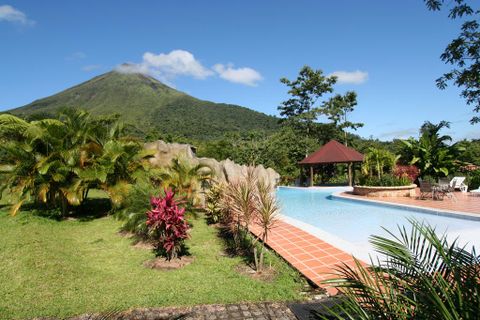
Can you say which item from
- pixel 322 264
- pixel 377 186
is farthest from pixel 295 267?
pixel 377 186

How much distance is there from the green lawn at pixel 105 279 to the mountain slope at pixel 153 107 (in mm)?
44811

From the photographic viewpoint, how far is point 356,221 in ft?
30.8

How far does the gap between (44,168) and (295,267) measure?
23.4 feet

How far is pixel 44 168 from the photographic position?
26.0 ft

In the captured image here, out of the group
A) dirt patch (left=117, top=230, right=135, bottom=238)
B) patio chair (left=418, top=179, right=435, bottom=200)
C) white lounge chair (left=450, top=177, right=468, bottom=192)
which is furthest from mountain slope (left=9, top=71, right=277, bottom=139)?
dirt patch (left=117, top=230, right=135, bottom=238)

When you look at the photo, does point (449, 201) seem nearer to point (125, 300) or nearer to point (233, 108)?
point (125, 300)

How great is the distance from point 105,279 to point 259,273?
96.8 inches

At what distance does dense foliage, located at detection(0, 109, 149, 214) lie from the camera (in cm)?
835

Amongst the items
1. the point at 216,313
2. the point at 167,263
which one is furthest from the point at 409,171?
the point at 216,313

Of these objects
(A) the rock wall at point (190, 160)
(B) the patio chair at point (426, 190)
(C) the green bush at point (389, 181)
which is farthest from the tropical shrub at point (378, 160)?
(A) the rock wall at point (190, 160)

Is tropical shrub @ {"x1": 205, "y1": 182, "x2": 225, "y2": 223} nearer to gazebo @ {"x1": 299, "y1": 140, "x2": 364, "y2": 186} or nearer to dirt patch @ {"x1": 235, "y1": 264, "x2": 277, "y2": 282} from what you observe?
dirt patch @ {"x1": 235, "y1": 264, "x2": 277, "y2": 282}

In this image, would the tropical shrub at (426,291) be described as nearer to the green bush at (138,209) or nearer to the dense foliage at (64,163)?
the green bush at (138,209)

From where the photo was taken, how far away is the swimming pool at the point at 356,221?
6221mm

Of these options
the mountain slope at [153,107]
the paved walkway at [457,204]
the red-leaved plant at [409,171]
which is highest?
the mountain slope at [153,107]
